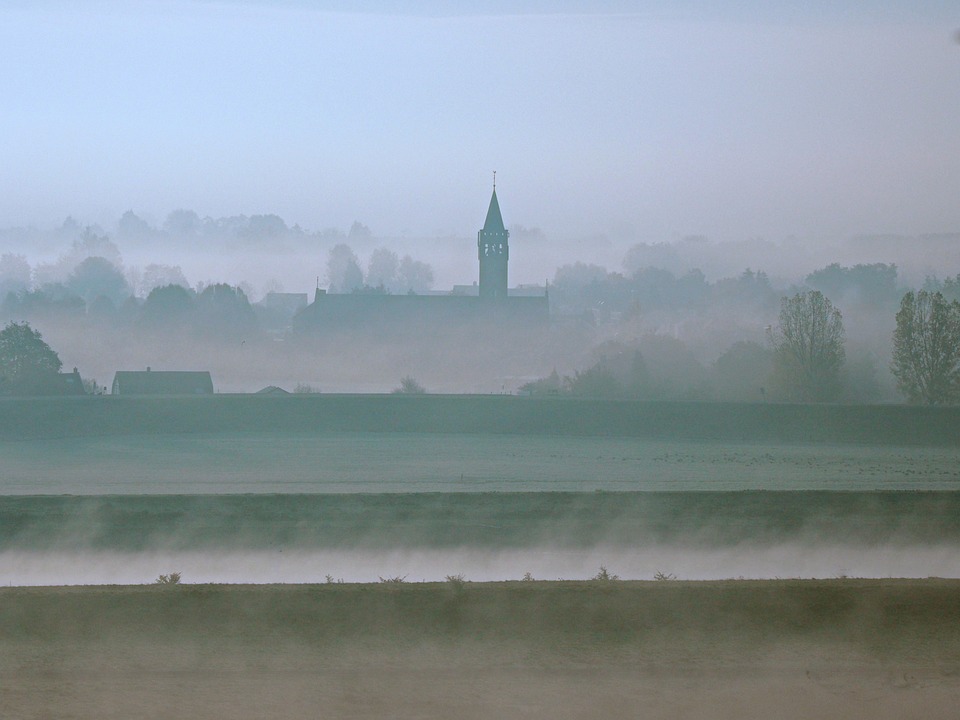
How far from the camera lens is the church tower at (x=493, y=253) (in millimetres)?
92812

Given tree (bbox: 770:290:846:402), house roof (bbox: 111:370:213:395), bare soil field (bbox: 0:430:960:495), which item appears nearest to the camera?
bare soil field (bbox: 0:430:960:495)

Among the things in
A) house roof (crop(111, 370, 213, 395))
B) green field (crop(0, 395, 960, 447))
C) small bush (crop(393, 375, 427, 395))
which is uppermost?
green field (crop(0, 395, 960, 447))

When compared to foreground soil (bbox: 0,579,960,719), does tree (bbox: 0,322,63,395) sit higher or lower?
lower

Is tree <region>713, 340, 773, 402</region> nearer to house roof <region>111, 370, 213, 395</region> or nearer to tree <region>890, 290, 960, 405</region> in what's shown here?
tree <region>890, 290, 960, 405</region>

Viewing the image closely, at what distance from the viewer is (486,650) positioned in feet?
21.7

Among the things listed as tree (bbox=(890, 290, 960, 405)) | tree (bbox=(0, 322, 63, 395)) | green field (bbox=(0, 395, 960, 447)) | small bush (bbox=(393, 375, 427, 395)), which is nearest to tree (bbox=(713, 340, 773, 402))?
tree (bbox=(890, 290, 960, 405))

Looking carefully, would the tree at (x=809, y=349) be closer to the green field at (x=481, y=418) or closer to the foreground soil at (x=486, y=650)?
the green field at (x=481, y=418)

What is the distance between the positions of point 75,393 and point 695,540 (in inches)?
1538

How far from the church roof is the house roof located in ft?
141

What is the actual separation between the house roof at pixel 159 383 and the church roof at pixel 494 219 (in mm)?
43045

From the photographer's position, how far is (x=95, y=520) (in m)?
15.9

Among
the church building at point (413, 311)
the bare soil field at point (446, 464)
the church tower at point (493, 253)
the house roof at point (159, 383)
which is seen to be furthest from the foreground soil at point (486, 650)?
the church tower at point (493, 253)

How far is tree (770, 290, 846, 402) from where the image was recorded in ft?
149

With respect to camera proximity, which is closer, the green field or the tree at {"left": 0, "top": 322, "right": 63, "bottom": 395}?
the green field
